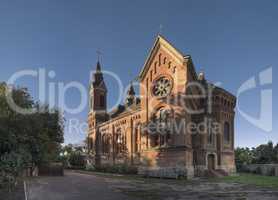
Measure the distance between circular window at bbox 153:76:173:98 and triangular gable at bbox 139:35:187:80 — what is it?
2737 mm

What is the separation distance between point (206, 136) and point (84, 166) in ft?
113

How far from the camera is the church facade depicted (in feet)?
121

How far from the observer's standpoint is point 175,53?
38844 mm

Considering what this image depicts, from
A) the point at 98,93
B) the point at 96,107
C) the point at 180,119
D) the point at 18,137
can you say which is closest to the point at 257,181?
the point at 180,119

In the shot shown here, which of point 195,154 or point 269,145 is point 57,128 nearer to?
point 195,154

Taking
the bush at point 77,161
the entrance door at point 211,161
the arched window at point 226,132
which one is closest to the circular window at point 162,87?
the entrance door at point 211,161

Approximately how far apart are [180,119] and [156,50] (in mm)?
10272

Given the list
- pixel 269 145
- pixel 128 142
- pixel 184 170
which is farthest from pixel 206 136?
pixel 269 145

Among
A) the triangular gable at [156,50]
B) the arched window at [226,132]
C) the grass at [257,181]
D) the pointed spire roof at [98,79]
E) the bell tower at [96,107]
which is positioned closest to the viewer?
the grass at [257,181]

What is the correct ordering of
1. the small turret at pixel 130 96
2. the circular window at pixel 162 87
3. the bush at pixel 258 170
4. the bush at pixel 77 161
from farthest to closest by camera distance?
the small turret at pixel 130 96 → the bush at pixel 77 161 → the bush at pixel 258 170 → the circular window at pixel 162 87

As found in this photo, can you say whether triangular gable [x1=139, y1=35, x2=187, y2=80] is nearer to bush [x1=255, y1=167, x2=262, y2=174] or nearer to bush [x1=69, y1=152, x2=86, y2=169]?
bush [x1=255, y1=167, x2=262, y2=174]

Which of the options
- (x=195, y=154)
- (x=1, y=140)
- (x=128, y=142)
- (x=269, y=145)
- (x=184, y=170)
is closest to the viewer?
(x=1, y=140)

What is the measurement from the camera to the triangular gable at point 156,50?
38519 millimetres

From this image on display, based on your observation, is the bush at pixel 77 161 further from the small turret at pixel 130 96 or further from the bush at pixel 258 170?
the bush at pixel 258 170
